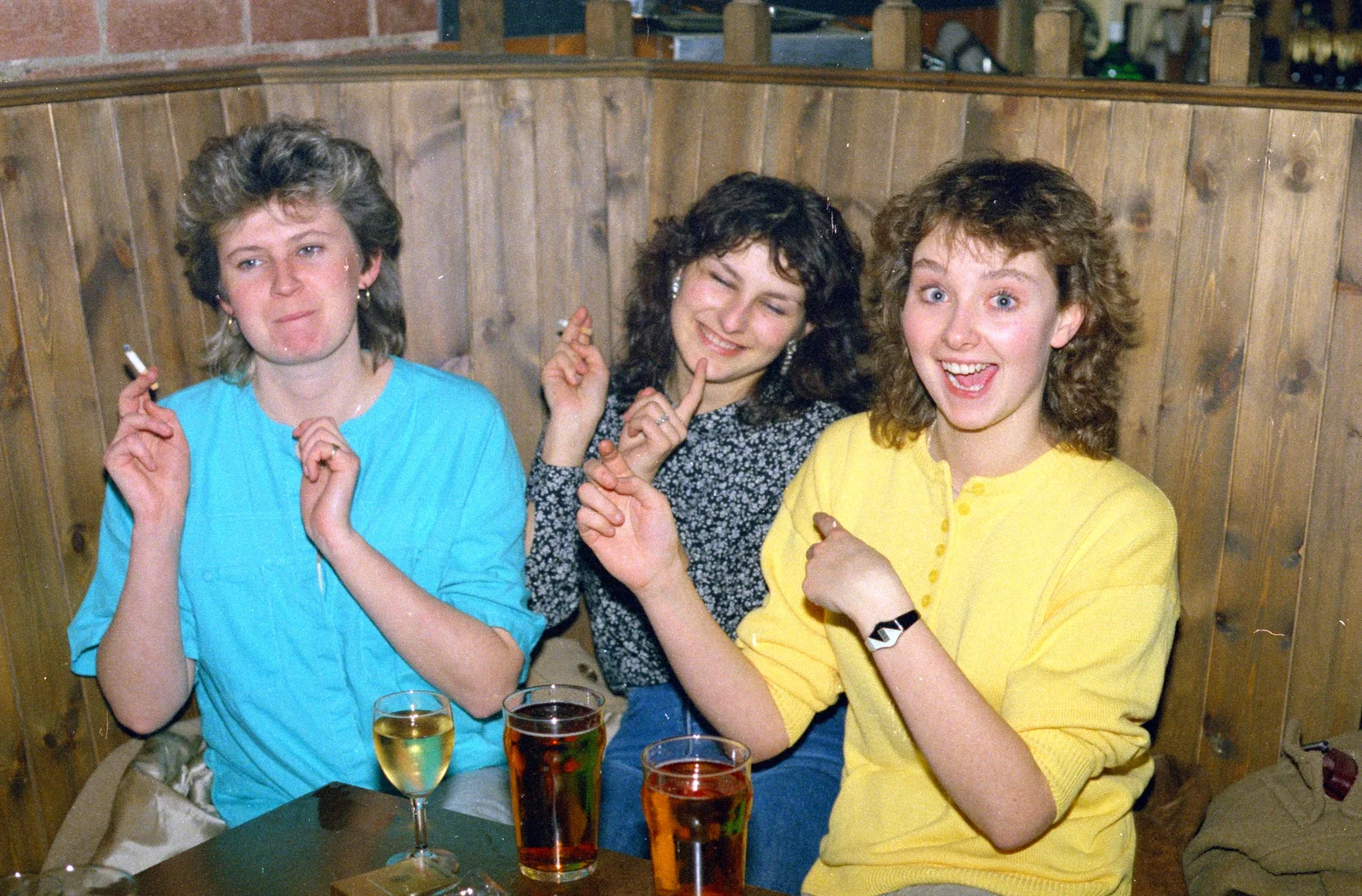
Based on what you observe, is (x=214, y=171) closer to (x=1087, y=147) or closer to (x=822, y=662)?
(x=822, y=662)

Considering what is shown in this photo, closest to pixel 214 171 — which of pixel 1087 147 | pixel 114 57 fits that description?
pixel 114 57

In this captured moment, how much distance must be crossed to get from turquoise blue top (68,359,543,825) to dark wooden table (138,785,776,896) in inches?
19.0

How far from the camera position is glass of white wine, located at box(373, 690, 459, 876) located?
1.25 meters

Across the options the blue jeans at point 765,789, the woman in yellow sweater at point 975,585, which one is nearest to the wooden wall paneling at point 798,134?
the woman in yellow sweater at point 975,585

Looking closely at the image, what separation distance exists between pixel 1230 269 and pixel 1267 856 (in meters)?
0.84

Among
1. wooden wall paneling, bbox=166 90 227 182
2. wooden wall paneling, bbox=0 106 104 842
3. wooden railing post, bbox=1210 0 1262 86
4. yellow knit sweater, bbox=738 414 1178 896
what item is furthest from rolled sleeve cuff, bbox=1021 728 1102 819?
wooden wall paneling, bbox=166 90 227 182

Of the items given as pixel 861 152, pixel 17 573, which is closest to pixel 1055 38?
pixel 861 152

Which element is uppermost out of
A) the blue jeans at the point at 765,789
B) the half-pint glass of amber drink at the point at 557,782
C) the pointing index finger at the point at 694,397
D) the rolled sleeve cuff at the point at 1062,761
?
the pointing index finger at the point at 694,397

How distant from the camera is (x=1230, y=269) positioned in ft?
6.46

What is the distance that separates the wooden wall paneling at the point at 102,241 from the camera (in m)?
1.97

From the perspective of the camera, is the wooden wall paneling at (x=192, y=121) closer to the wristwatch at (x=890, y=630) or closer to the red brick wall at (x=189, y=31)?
the red brick wall at (x=189, y=31)

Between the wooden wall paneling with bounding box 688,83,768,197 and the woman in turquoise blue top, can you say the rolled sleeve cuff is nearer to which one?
the woman in turquoise blue top

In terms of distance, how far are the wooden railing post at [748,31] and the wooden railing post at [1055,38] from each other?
0.56m

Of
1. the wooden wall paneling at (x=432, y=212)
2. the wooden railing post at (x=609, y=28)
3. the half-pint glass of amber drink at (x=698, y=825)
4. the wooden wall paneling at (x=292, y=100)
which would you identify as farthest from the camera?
the wooden railing post at (x=609, y=28)
